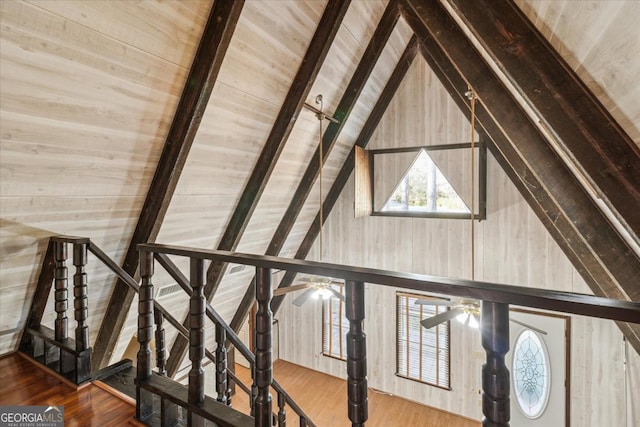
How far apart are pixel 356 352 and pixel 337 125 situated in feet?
11.3

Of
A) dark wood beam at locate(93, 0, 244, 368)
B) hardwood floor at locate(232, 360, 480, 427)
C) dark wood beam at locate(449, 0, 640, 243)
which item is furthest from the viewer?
hardwood floor at locate(232, 360, 480, 427)

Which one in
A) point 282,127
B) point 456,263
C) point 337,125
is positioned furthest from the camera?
point 456,263

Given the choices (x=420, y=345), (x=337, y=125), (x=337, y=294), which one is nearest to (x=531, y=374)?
(x=420, y=345)

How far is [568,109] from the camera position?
1.24m

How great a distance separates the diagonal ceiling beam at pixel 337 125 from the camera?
3.47m

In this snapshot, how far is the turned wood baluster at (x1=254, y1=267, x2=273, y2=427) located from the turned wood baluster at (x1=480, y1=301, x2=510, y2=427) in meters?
0.72

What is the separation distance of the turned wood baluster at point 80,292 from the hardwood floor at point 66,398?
26 centimetres

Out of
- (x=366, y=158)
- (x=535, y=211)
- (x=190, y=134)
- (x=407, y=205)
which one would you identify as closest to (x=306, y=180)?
(x=366, y=158)

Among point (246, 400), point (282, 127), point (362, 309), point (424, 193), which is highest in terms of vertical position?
point (282, 127)

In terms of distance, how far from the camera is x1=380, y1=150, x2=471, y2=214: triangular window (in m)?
4.81

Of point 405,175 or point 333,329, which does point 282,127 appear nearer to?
point 405,175

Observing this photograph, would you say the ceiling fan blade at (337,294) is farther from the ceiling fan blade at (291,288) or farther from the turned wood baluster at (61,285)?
the turned wood baluster at (61,285)

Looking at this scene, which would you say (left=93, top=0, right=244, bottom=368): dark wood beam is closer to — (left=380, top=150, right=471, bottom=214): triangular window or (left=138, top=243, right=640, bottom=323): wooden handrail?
(left=138, top=243, right=640, bottom=323): wooden handrail

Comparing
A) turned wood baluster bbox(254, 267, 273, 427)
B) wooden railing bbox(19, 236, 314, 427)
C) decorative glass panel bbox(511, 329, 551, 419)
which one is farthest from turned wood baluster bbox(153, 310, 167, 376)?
decorative glass panel bbox(511, 329, 551, 419)
